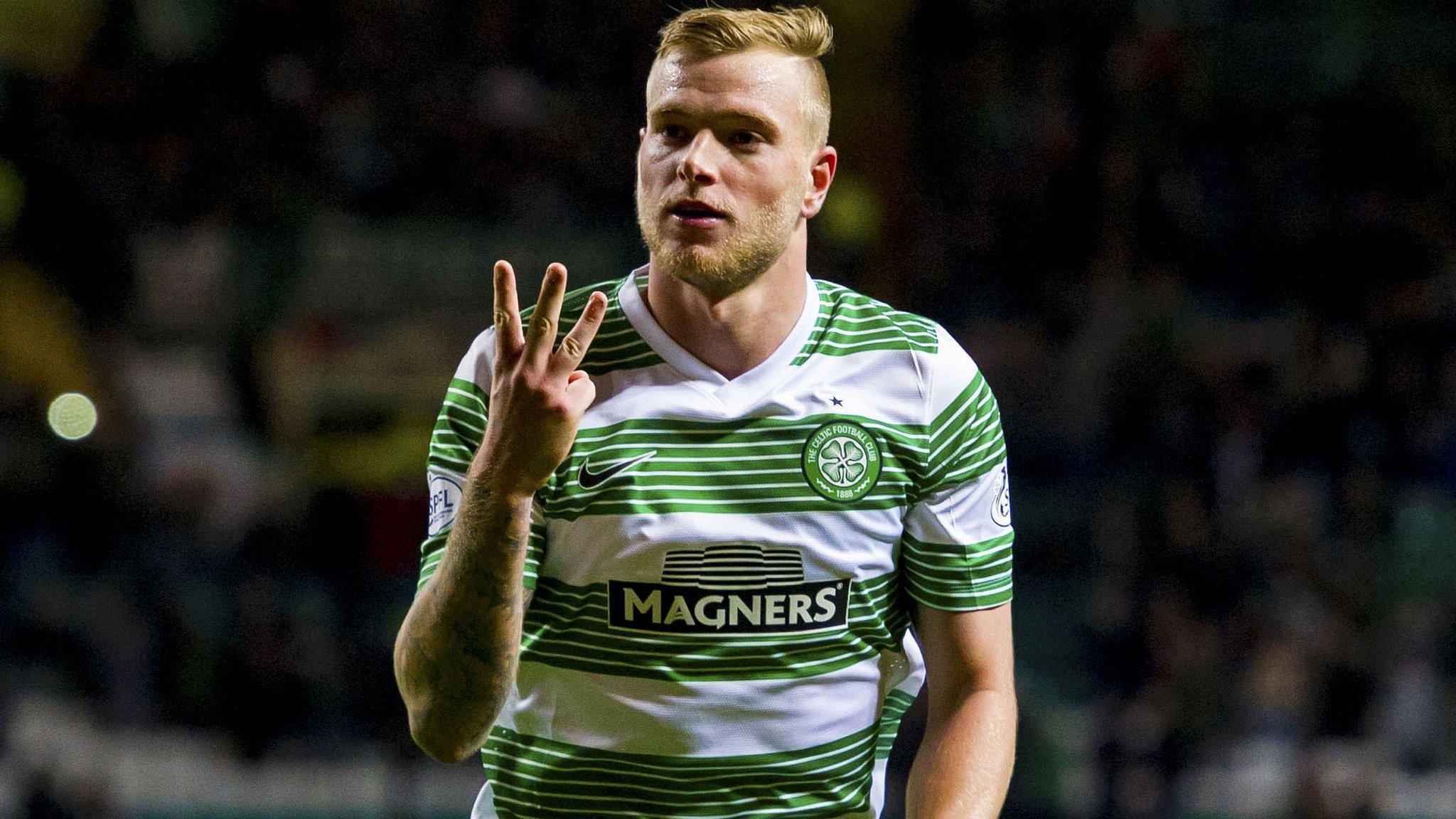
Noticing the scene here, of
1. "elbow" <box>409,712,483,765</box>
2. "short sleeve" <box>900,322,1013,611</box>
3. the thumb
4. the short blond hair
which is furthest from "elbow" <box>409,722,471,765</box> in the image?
the short blond hair

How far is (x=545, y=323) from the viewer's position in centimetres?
217

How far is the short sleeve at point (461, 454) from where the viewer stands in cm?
246

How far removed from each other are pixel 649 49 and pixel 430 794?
167 inches

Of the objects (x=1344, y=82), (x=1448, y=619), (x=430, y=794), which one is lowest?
(x=430, y=794)

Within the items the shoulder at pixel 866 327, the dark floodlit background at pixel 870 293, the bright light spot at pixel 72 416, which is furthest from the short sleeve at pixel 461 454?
the bright light spot at pixel 72 416

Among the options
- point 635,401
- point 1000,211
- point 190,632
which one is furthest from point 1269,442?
point 635,401

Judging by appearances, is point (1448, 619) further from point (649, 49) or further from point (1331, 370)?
point (649, 49)

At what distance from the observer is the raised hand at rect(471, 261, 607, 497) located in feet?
7.13

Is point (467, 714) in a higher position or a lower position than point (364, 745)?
higher

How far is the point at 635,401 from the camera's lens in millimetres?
2525

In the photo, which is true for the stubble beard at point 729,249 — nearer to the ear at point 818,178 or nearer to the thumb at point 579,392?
the ear at point 818,178

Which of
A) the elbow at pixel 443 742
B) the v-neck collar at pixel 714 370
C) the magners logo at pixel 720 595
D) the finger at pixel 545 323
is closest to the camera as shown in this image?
the finger at pixel 545 323

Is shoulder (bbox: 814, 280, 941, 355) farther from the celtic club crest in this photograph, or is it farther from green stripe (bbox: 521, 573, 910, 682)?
green stripe (bbox: 521, 573, 910, 682)

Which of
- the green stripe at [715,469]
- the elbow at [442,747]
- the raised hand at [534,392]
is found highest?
the raised hand at [534,392]
